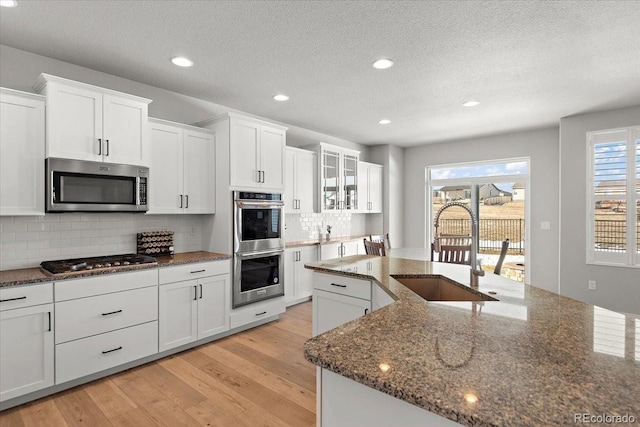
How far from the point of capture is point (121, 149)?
292cm

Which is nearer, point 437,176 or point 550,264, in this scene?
point 550,264

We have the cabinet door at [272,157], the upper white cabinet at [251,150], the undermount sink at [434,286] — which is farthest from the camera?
the cabinet door at [272,157]

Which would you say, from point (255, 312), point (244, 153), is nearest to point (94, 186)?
point (244, 153)

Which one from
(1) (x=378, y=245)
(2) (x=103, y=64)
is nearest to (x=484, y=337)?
(1) (x=378, y=245)

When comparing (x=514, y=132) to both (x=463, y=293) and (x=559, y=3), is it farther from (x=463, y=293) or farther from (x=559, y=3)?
(x=463, y=293)

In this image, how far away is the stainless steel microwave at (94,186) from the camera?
258 cm

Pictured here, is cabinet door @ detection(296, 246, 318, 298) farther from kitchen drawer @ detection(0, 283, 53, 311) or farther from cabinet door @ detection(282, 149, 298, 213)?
kitchen drawer @ detection(0, 283, 53, 311)

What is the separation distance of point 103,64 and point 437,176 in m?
5.65

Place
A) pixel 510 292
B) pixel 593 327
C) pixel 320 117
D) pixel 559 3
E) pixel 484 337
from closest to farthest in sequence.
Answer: pixel 484 337 < pixel 593 327 < pixel 510 292 < pixel 559 3 < pixel 320 117

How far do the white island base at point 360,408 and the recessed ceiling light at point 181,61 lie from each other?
9.35ft

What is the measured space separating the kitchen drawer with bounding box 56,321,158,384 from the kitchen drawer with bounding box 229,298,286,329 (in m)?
0.86

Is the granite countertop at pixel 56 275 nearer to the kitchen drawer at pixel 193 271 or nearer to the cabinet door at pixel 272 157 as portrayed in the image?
the kitchen drawer at pixel 193 271

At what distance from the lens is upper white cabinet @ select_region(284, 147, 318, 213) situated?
15.6 ft

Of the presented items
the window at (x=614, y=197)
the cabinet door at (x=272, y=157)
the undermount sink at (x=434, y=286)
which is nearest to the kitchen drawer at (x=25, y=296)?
the cabinet door at (x=272, y=157)
